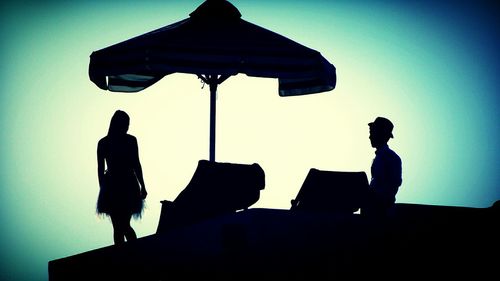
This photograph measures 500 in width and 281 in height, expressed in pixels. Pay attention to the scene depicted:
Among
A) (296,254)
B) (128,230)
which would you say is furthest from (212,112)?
(296,254)

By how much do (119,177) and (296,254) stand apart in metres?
2.54

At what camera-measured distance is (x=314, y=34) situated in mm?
5832

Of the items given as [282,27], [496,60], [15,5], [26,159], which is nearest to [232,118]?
[282,27]

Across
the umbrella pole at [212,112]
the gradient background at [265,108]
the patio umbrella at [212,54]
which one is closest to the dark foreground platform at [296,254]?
the patio umbrella at [212,54]

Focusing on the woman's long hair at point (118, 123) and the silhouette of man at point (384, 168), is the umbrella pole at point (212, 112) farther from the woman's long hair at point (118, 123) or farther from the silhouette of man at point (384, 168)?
the silhouette of man at point (384, 168)

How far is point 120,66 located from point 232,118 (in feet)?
10.8

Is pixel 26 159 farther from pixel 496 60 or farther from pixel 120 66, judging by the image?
pixel 496 60

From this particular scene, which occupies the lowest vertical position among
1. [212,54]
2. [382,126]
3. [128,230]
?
[128,230]

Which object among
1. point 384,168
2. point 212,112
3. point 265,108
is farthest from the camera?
point 265,108

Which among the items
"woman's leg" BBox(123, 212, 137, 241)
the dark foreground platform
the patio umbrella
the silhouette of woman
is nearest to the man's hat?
the patio umbrella

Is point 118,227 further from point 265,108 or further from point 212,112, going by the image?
point 265,108

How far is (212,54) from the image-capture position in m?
2.70

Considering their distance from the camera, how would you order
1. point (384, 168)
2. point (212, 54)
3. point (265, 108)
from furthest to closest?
point (265, 108) < point (384, 168) < point (212, 54)

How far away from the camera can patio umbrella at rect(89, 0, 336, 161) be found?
2686mm
